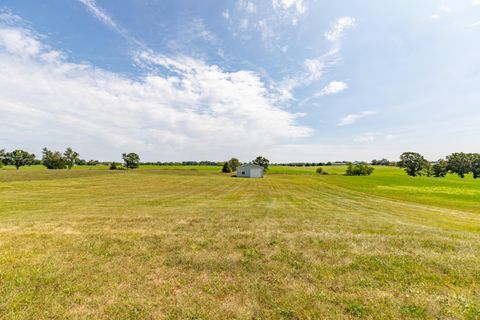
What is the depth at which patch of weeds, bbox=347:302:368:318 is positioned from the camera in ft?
14.9

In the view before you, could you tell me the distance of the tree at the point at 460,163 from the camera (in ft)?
285

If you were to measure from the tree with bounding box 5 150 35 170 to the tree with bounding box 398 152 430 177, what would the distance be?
190615mm

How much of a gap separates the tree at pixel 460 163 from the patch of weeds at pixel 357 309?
4760 inches

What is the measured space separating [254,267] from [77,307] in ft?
14.6

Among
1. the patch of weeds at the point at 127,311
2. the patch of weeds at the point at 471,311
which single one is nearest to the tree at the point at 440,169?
the patch of weeds at the point at 471,311

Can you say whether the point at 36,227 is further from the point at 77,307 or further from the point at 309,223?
the point at 309,223

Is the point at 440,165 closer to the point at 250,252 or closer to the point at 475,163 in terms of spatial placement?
the point at 475,163

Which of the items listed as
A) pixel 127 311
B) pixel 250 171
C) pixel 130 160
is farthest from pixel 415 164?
pixel 130 160

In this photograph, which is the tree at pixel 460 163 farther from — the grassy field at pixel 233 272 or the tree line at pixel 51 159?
the tree line at pixel 51 159

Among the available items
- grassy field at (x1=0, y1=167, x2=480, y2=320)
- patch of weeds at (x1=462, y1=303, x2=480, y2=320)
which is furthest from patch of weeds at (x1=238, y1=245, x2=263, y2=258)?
patch of weeds at (x1=462, y1=303, x2=480, y2=320)

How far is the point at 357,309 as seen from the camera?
4.70 meters

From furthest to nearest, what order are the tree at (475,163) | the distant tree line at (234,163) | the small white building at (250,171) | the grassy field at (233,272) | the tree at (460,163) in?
the distant tree line at (234,163) → the tree at (460,163) → the tree at (475,163) → the small white building at (250,171) → the grassy field at (233,272)

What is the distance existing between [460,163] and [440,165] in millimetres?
7839

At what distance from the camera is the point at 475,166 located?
84.5 metres
